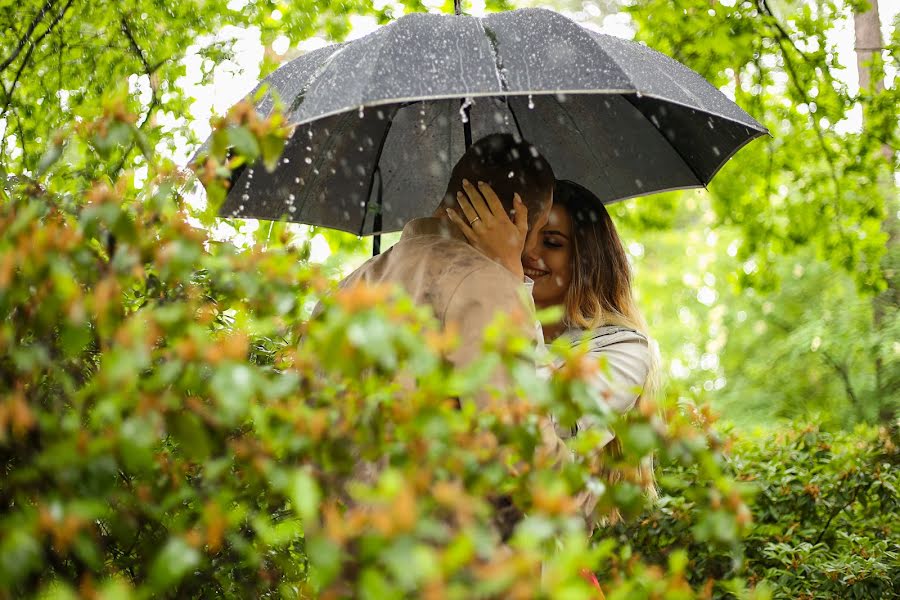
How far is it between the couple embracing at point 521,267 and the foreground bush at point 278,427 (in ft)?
0.55

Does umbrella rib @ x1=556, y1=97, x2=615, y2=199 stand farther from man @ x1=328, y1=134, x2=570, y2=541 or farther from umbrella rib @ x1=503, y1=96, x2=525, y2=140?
man @ x1=328, y1=134, x2=570, y2=541

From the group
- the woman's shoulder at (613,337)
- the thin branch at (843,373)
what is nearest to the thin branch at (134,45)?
the woman's shoulder at (613,337)

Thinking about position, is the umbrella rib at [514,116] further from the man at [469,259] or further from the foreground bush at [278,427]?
the foreground bush at [278,427]

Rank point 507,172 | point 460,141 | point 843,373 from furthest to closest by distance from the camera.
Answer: point 843,373, point 460,141, point 507,172

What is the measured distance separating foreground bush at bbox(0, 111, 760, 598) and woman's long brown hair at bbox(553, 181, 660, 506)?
59.8 inches

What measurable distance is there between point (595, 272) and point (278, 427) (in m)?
2.21

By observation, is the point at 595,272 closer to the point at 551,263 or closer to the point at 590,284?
the point at 590,284

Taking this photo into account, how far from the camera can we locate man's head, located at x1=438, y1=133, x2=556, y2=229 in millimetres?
2605

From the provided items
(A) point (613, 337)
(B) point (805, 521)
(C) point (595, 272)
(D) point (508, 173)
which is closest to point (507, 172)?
(D) point (508, 173)

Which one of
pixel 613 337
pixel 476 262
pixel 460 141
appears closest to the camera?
pixel 476 262

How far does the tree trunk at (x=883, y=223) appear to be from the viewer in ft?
20.0

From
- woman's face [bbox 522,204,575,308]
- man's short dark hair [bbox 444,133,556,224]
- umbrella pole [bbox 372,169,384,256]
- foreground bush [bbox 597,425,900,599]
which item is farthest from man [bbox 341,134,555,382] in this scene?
foreground bush [bbox 597,425,900,599]

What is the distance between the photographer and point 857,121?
552 centimetres

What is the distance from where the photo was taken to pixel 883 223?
672 cm
